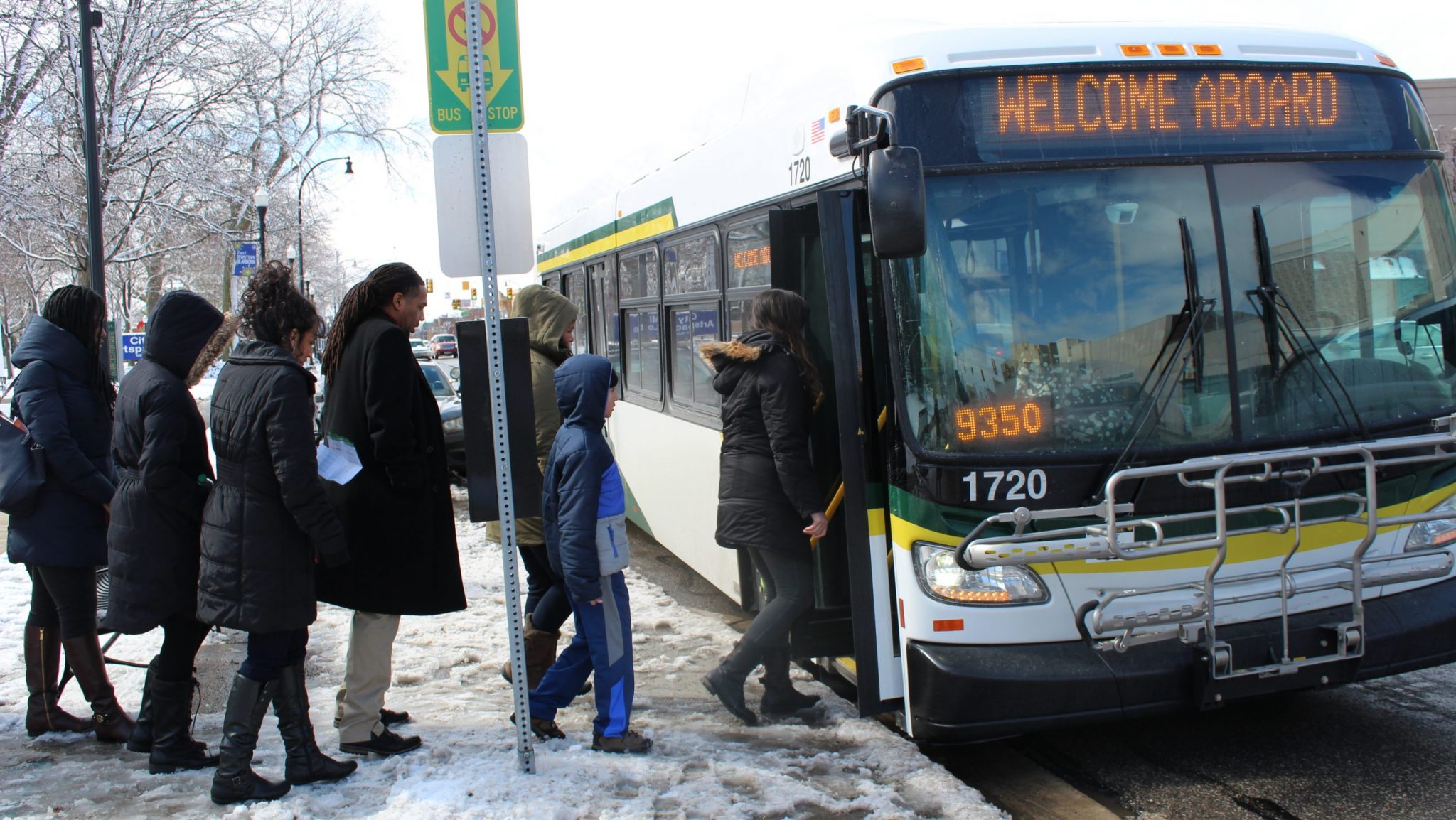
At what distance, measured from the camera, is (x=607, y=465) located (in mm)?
4375

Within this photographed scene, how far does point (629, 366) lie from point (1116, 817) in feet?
16.9

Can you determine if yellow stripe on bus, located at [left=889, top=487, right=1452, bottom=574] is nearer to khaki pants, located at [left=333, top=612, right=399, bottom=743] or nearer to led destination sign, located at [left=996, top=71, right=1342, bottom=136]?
led destination sign, located at [left=996, top=71, right=1342, bottom=136]

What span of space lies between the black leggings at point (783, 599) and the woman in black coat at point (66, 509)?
266 centimetres

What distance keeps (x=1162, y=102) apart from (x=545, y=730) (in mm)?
3426

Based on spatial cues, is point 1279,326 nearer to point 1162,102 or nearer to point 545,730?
point 1162,102

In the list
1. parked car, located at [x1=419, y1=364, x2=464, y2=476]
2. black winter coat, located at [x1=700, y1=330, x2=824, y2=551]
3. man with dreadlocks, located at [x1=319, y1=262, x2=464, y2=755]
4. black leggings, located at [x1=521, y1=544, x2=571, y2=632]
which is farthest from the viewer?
parked car, located at [x1=419, y1=364, x2=464, y2=476]

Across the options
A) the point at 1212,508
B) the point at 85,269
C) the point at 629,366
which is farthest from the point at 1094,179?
the point at 85,269

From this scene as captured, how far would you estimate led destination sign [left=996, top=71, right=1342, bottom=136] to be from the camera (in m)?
4.24

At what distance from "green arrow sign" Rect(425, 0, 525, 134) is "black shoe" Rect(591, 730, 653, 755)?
2.33 m

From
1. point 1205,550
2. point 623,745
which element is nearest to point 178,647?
point 623,745

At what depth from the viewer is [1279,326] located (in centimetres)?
423

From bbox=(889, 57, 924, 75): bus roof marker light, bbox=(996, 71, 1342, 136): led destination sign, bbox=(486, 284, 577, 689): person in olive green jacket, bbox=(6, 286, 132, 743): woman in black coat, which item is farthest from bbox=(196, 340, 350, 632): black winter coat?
bbox=(996, 71, 1342, 136): led destination sign

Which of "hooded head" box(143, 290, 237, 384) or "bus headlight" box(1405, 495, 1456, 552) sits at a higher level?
"hooded head" box(143, 290, 237, 384)

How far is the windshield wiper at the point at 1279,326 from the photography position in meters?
4.23
